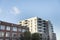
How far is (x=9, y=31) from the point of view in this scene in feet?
204

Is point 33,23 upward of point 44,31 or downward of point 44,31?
upward

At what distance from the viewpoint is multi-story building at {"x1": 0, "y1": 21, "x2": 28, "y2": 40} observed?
190 ft

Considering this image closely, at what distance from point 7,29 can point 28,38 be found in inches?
481

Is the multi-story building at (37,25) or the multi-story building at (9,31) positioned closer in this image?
the multi-story building at (9,31)

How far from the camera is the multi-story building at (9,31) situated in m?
57.9

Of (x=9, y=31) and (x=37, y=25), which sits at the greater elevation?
(x=37, y=25)

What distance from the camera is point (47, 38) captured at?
322 ft

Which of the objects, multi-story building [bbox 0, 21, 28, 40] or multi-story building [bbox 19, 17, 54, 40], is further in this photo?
multi-story building [bbox 19, 17, 54, 40]

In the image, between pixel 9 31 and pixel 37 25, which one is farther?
pixel 37 25

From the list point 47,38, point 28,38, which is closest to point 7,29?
point 28,38

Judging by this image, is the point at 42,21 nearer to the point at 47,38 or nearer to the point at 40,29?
the point at 40,29

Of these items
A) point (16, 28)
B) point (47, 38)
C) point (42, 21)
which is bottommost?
point (47, 38)

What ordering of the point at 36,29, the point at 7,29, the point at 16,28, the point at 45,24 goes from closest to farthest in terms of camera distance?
the point at 7,29
the point at 16,28
the point at 36,29
the point at 45,24

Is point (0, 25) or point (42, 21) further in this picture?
point (42, 21)
